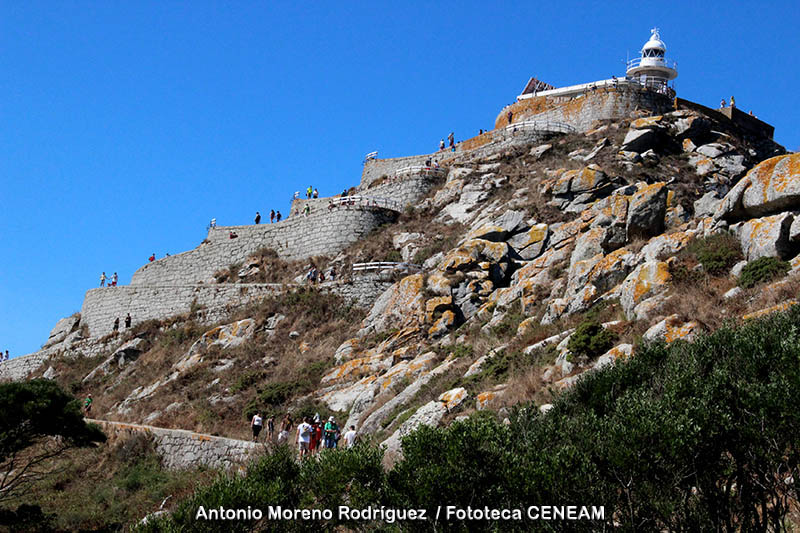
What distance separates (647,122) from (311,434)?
74.9ft

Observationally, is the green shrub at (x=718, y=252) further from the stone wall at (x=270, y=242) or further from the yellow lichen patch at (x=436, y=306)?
the stone wall at (x=270, y=242)

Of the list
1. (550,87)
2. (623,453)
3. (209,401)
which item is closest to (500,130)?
(550,87)

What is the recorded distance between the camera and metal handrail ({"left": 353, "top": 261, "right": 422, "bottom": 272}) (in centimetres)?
2833

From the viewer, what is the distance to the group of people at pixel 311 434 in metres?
16.1

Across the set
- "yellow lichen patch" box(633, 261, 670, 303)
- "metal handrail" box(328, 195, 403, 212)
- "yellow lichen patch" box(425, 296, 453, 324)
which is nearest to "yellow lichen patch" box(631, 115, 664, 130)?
"metal handrail" box(328, 195, 403, 212)

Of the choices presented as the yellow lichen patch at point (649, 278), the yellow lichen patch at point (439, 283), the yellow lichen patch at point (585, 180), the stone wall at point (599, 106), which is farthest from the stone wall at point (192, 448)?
the stone wall at point (599, 106)

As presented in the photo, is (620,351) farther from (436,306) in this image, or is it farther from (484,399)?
(436,306)

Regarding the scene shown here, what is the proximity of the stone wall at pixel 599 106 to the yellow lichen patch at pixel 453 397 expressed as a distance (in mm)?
24418

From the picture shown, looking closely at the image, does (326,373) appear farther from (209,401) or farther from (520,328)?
(520,328)

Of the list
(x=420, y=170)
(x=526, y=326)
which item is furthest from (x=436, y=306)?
(x=420, y=170)

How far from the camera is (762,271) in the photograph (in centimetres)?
1353

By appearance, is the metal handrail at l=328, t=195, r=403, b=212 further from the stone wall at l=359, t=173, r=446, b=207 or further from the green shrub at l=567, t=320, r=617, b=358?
the green shrub at l=567, t=320, r=617, b=358

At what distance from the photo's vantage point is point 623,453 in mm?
8805

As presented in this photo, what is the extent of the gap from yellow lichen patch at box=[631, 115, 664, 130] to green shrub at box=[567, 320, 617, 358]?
19.8 m
